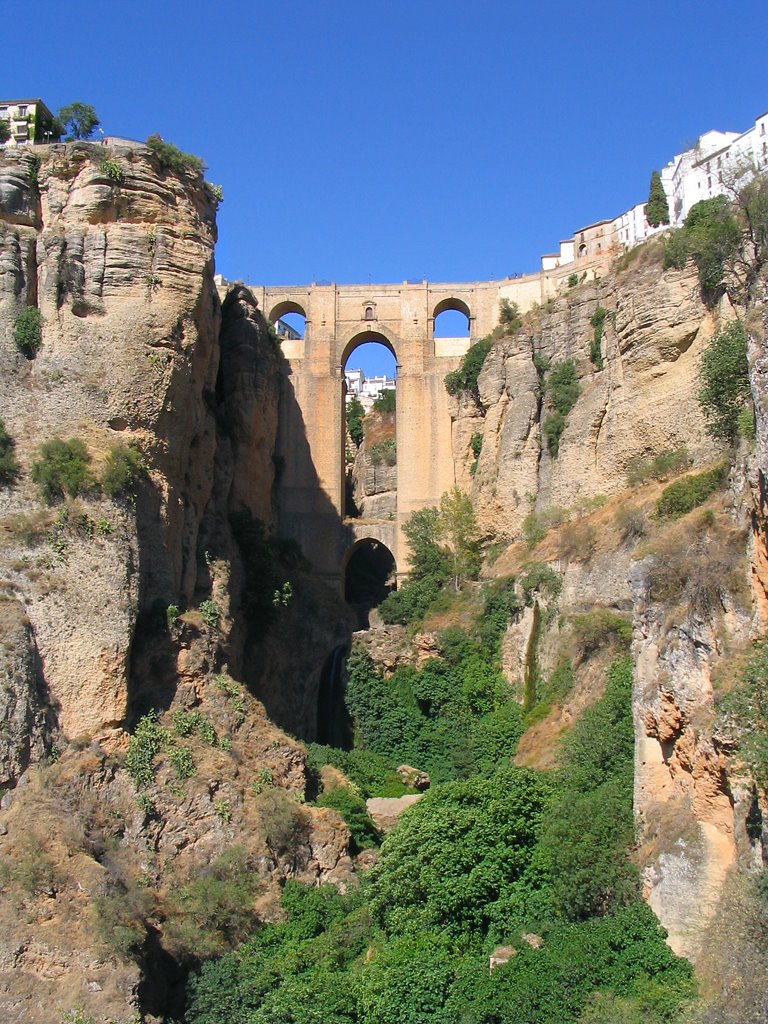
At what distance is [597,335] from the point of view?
35.5 meters

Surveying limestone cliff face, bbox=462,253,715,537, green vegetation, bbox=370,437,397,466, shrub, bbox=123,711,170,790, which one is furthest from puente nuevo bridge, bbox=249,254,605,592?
shrub, bbox=123,711,170,790

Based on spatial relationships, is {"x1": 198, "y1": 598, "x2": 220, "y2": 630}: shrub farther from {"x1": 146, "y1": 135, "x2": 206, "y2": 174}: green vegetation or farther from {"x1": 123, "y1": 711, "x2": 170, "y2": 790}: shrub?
{"x1": 146, "y1": 135, "x2": 206, "y2": 174}: green vegetation

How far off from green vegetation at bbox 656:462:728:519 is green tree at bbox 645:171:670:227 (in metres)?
17.8

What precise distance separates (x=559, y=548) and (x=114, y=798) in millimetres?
13141

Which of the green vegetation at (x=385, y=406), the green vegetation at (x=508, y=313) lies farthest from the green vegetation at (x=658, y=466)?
the green vegetation at (x=385, y=406)

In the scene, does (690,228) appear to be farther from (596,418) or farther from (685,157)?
(685,157)

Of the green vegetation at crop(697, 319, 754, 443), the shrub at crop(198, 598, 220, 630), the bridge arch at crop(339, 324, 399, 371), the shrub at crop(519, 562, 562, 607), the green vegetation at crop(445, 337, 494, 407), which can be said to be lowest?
the shrub at crop(198, 598, 220, 630)

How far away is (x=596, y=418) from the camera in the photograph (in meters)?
33.9

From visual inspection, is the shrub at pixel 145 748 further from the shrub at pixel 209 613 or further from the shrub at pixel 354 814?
the shrub at pixel 354 814

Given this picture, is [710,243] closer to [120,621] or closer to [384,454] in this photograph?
[384,454]

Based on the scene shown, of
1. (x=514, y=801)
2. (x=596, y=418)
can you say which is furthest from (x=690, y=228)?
(x=514, y=801)

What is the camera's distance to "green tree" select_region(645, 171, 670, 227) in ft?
140

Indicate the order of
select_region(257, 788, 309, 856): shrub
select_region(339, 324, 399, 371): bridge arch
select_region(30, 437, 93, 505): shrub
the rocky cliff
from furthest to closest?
1. select_region(339, 324, 399, 371): bridge arch
2. select_region(30, 437, 93, 505): shrub
3. select_region(257, 788, 309, 856): shrub
4. the rocky cliff

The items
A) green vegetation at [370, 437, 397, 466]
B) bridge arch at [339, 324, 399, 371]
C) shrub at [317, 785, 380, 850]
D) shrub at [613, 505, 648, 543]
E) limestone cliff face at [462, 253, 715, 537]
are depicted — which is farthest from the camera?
green vegetation at [370, 437, 397, 466]
